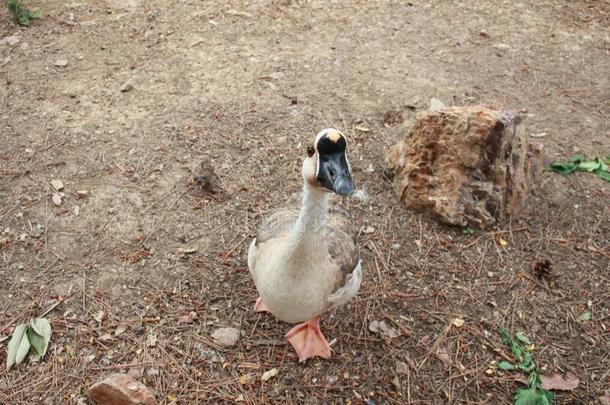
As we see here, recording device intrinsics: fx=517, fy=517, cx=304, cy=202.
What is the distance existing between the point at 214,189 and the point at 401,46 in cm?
289

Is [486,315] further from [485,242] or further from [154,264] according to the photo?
[154,264]

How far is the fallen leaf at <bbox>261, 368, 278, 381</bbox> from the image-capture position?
9.57ft

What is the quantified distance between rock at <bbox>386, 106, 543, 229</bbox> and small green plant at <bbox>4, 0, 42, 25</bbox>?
444 cm

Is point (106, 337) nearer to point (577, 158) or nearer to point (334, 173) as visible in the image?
point (334, 173)

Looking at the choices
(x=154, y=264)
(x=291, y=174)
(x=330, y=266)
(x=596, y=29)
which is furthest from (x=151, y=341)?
(x=596, y=29)

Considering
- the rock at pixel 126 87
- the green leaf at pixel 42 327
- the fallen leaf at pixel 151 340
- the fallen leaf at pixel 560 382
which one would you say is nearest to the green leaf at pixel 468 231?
the fallen leaf at pixel 560 382

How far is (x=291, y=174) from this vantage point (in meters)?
4.11

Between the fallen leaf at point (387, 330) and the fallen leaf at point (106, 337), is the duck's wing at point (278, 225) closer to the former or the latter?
the fallen leaf at point (387, 330)

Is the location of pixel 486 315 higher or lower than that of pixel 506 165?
lower

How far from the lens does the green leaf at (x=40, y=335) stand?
2.92 meters

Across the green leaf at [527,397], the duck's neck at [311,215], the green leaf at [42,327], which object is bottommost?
the green leaf at [527,397]

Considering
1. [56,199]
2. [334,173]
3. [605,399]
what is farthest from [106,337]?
[605,399]

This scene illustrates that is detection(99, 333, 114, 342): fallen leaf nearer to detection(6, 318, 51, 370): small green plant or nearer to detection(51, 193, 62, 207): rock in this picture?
detection(6, 318, 51, 370): small green plant

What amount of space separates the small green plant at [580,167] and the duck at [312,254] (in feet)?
6.78
